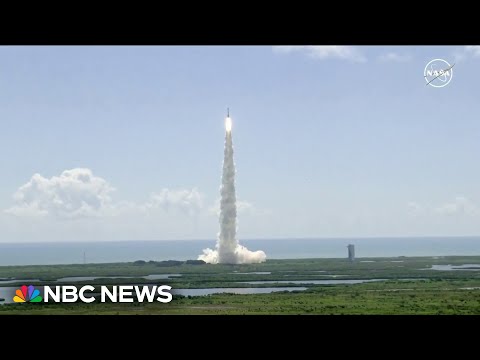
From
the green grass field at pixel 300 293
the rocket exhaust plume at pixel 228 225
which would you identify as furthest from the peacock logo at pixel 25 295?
the rocket exhaust plume at pixel 228 225

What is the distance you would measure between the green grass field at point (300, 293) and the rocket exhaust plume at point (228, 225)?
4.67 ft

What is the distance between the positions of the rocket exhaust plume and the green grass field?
1.42m

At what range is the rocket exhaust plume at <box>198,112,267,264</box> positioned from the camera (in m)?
49.5

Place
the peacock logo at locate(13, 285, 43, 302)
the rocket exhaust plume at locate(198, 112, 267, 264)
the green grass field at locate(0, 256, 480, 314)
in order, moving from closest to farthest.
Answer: the peacock logo at locate(13, 285, 43, 302) → the green grass field at locate(0, 256, 480, 314) → the rocket exhaust plume at locate(198, 112, 267, 264)

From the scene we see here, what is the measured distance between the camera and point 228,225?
56.8 meters

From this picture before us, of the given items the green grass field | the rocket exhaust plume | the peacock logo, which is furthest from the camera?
the rocket exhaust plume

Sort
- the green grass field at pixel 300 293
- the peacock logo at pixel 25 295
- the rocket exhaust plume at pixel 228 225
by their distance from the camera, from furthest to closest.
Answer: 1. the rocket exhaust plume at pixel 228 225
2. the green grass field at pixel 300 293
3. the peacock logo at pixel 25 295

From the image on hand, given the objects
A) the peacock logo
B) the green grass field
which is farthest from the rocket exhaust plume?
the peacock logo

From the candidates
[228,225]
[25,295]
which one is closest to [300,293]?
[25,295]

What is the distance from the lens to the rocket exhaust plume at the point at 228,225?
49478 millimetres

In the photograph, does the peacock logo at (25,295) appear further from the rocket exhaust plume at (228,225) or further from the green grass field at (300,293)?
the rocket exhaust plume at (228,225)

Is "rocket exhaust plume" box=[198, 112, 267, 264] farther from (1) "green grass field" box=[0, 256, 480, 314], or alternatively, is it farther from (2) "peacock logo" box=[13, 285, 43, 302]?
(2) "peacock logo" box=[13, 285, 43, 302]
